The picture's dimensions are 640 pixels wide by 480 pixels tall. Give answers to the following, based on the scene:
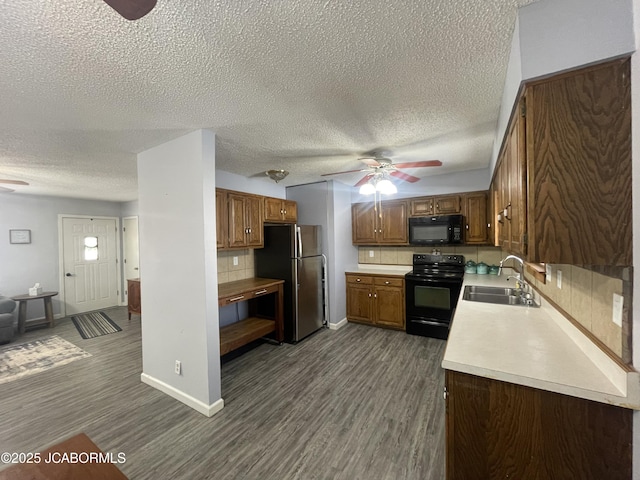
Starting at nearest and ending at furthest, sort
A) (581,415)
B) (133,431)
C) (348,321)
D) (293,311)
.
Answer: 1. (581,415)
2. (133,431)
3. (293,311)
4. (348,321)

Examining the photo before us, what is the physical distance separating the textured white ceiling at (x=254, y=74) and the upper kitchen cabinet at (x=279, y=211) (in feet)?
3.78

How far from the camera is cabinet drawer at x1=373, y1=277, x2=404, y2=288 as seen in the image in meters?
4.14

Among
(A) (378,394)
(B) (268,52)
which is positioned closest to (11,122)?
(B) (268,52)

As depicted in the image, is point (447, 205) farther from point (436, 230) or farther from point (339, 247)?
point (339, 247)

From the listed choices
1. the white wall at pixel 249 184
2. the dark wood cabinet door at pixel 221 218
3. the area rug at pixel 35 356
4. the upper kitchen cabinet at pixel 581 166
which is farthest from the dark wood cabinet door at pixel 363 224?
the area rug at pixel 35 356

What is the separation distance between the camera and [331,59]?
1387 millimetres

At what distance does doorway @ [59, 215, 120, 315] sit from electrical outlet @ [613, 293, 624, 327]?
24.9ft

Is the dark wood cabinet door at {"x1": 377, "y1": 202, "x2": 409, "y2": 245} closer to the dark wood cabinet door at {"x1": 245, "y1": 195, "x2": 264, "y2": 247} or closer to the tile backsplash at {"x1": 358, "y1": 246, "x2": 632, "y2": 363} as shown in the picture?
the dark wood cabinet door at {"x1": 245, "y1": 195, "x2": 264, "y2": 247}

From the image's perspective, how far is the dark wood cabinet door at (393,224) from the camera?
4.41 meters

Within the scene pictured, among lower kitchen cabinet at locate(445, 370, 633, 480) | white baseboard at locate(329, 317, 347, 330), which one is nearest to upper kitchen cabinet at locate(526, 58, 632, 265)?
lower kitchen cabinet at locate(445, 370, 633, 480)

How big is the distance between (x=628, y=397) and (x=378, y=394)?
75.6 inches

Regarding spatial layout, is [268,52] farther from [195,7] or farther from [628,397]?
[628,397]

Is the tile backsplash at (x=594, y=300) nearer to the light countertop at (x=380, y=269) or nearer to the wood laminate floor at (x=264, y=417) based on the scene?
the wood laminate floor at (x=264, y=417)

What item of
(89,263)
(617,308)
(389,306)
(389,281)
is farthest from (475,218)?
(89,263)
